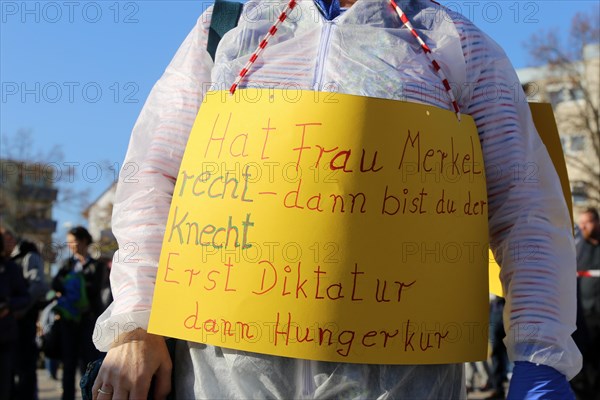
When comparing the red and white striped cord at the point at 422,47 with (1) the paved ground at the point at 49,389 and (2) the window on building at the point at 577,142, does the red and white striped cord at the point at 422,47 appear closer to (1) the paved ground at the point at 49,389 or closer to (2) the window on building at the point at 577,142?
(1) the paved ground at the point at 49,389

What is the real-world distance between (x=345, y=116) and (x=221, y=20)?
1.50 ft

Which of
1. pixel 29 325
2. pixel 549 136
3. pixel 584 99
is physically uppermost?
pixel 584 99

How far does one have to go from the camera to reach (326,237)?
191 cm

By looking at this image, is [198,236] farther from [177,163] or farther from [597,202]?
[597,202]

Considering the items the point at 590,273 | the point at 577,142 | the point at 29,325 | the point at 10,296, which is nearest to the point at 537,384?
the point at 590,273

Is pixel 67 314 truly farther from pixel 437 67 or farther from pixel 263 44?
pixel 437 67

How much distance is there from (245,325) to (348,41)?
654mm

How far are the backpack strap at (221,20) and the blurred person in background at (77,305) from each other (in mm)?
7246

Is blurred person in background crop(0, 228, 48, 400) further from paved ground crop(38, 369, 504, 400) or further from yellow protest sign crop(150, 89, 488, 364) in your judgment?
yellow protest sign crop(150, 89, 488, 364)

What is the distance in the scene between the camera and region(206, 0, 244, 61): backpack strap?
2221mm

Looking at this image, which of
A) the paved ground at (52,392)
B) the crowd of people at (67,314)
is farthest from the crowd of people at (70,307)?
the paved ground at (52,392)

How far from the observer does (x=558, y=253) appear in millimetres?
2082

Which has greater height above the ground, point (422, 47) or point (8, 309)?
point (8, 309)

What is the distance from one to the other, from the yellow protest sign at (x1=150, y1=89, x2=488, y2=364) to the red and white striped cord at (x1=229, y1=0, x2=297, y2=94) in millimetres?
41
